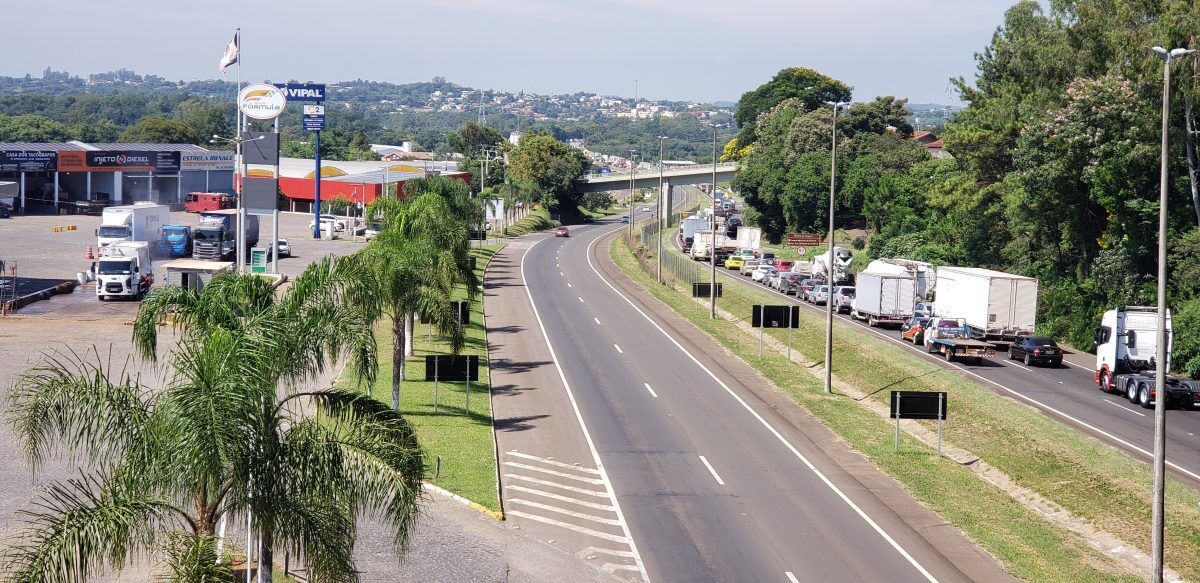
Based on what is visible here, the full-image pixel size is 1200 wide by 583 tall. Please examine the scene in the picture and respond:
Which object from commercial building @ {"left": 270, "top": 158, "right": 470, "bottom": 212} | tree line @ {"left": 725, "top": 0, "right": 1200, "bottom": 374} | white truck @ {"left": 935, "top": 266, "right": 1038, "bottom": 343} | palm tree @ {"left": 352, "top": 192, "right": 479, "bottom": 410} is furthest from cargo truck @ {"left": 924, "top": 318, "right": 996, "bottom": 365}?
commercial building @ {"left": 270, "top": 158, "right": 470, "bottom": 212}

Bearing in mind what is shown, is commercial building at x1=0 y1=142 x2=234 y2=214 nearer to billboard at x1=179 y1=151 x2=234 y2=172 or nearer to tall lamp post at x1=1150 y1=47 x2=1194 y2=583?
billboard at x1=179 y1=151 x2=234 y2=172

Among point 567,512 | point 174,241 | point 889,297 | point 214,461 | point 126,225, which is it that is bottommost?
point 567,512

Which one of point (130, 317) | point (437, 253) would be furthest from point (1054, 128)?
point (130, 317)

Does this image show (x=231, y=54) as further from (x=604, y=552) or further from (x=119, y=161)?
(x=119, y=161)

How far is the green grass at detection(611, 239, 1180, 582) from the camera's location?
959 inches

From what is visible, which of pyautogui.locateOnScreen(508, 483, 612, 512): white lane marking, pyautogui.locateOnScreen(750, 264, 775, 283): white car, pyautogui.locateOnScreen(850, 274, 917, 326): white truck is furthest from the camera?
pyautogui.locateOnScreen(750, 264, 775, 283): white car

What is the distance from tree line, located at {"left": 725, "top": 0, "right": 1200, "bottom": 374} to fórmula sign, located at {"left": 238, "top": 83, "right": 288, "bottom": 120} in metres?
42.4

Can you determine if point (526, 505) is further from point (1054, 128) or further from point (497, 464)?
point (1054, 128)

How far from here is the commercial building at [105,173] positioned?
386 ft

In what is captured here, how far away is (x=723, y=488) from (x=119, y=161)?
113 metres

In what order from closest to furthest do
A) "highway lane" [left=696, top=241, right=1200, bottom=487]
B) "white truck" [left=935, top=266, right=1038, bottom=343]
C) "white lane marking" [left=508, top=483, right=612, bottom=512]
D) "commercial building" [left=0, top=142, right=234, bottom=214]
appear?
"white lane marking" [left=508, top=483, right=612, bottom=512] < "highway lane" [left=696, top=241, right=1200, bottom=487] < "white truck" [left=935, top=266, right=1038, bottom=343] < "commercial building" [left=0, top=142, right=234, bottom=214]

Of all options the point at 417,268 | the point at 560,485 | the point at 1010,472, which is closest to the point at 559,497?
the point at 560,485

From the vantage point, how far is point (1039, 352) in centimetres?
5056

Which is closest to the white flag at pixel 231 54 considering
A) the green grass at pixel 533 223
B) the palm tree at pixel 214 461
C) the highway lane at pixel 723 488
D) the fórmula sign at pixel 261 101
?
the fórmula sign at pixel 261 101
